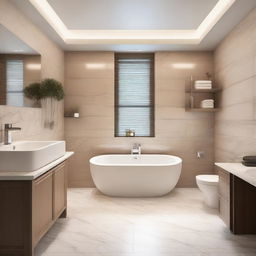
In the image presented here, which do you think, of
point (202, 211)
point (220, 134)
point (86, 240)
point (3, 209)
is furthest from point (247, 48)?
point (3, 209)

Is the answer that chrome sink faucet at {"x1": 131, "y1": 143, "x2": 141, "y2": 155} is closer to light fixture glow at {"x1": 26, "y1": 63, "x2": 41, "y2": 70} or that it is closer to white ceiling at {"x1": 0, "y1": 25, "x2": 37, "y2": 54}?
light fixture glow at {"x1": 26, "y1": 63, "x2": 41, "y2": 70}

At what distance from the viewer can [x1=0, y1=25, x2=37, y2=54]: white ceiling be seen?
263 cm

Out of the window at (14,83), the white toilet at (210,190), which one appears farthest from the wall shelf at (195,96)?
the window at (14,83)

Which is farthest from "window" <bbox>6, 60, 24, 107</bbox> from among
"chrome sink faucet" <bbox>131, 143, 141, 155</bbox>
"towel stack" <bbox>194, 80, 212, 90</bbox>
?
"towel stack" <bbox>194, 80, 212, 90</bbox>

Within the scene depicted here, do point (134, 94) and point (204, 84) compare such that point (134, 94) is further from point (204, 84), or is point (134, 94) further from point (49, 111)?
point (49, 111)

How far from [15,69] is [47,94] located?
0.77 meters

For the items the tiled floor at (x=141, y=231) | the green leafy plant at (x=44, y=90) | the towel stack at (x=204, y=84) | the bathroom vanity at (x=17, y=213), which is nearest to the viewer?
the bathroom vanity at (x=17, y=213)

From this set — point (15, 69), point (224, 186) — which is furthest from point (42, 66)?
point (224, 186)

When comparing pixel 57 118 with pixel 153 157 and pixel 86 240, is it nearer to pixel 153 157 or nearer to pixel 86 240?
pixel 153 157

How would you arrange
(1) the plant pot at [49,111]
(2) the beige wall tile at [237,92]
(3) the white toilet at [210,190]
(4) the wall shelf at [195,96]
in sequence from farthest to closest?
1. (4) the wall shelf at [195,96]
2. (1) the plant pot at [49,111]
3. (3) the white toilet at [210,190]
4. (2) the beige wall tile at [237,92]

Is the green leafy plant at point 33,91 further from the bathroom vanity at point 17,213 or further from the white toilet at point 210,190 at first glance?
the white toilet at point 210,190

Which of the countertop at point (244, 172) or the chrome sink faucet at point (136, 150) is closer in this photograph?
the countertop at point (244, 172)

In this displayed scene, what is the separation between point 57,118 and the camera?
4422 millimetres

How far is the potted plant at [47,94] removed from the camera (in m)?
3.40
